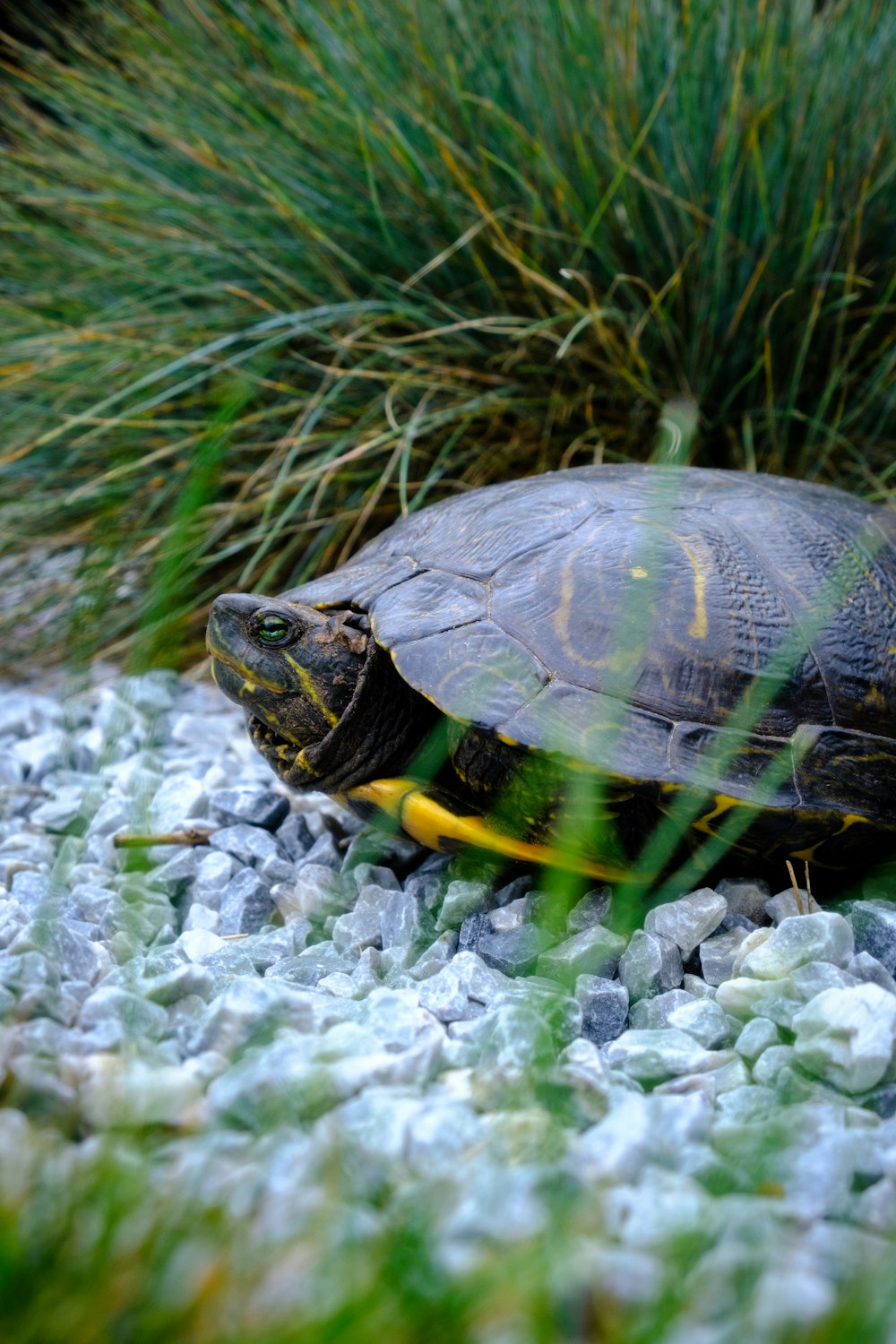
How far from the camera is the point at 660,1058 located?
1162mm

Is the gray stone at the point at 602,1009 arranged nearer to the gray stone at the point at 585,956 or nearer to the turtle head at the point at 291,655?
the gray stone at the point at 585,956

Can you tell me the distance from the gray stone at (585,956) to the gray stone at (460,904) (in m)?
0.16

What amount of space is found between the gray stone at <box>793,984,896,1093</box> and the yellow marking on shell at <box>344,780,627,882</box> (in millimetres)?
395

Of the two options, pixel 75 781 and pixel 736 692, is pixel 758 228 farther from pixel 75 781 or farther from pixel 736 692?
pixel 75 781

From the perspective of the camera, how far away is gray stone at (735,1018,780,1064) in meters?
1.18

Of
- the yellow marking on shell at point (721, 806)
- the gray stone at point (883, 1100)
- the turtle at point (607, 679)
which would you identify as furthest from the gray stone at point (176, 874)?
the gray stone at point (883, 1100)

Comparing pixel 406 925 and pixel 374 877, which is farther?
pixel 374 877

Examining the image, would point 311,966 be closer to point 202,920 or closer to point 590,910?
point 202,920

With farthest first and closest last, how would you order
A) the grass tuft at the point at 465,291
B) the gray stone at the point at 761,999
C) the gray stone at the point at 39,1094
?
the grass tuft at the point at 465,291 → the gray stone at the point at 761,999 → the gray stone at the point at 39,1094

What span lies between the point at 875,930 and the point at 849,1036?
293 mm

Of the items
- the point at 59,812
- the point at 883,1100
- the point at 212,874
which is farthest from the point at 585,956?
the point at 59,812

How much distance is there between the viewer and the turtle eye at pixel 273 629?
1694 mm

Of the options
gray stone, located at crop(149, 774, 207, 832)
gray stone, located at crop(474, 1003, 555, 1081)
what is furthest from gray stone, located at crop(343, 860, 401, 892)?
gray stone, located at crop(474, 1003, 555, 1081)

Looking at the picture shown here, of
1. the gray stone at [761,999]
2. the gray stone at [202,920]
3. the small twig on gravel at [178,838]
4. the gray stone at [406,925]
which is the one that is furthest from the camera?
the small twig on gravel at [178,838]
